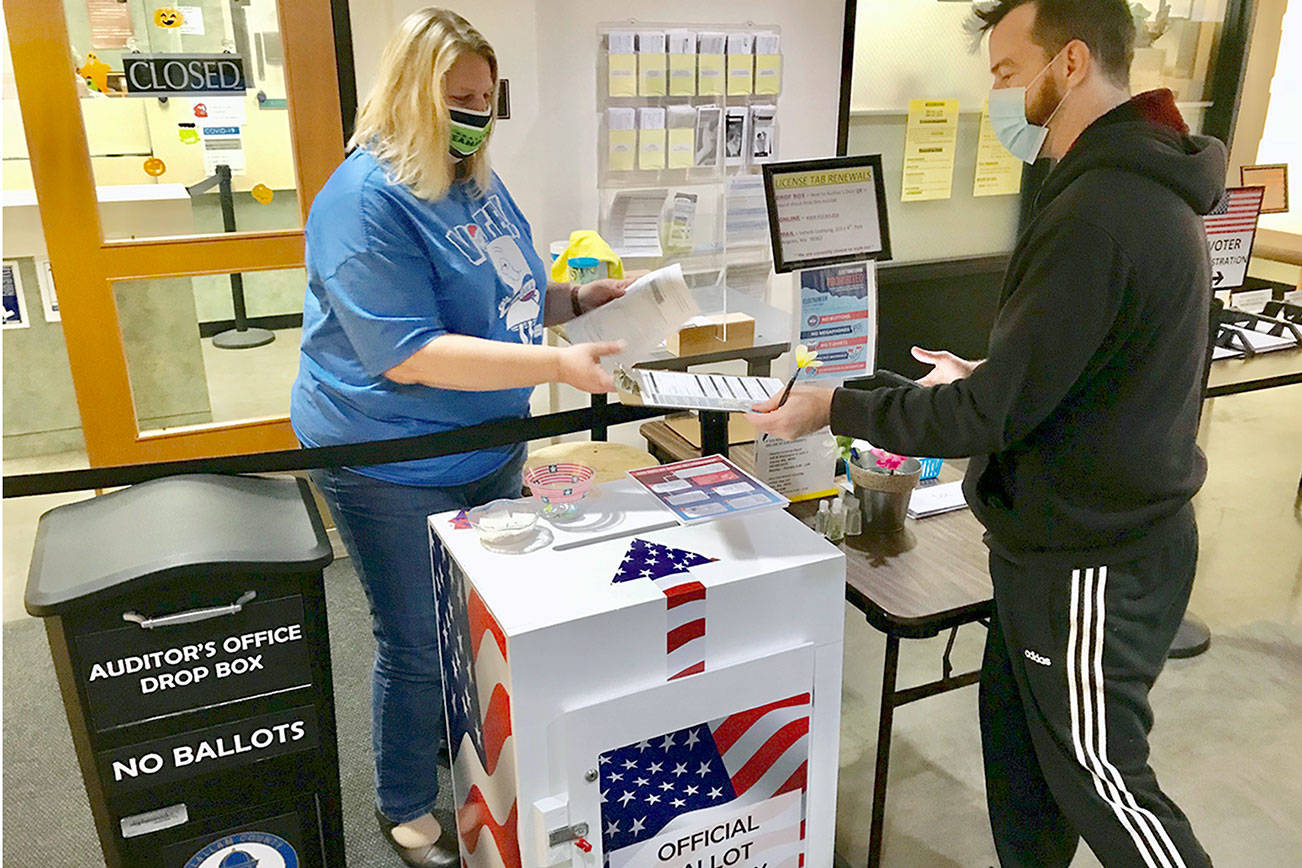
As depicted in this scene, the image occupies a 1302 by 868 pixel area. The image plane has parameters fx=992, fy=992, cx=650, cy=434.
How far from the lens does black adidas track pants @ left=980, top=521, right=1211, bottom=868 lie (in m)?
1.42

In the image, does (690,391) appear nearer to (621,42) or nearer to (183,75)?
(621,42)

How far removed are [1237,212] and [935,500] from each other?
1.61 metres

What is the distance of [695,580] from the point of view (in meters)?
1.34

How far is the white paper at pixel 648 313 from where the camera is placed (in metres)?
1.65

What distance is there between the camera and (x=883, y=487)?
73.8 inches

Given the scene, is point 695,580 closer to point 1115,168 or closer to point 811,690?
point 811,690

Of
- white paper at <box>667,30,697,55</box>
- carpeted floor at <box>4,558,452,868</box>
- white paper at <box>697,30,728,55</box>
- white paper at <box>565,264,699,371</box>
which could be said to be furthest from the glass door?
white paper at <box>565,264,699,371</box>

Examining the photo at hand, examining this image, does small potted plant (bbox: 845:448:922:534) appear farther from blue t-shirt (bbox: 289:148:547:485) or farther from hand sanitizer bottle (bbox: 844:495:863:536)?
blue t-shirt (bbox: 289:148:547:485)

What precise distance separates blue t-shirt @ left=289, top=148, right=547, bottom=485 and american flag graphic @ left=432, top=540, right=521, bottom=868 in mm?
246

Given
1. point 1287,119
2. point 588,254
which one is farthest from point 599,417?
point 1287,119

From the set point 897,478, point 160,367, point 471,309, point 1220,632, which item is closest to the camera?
point 471,309

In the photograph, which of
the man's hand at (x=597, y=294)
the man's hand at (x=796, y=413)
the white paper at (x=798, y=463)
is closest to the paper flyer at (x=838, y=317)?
the white paper at (x=798, y=463)

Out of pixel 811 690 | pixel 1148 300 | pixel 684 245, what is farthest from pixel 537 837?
pixel 684 245

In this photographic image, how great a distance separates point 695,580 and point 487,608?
28 cm
